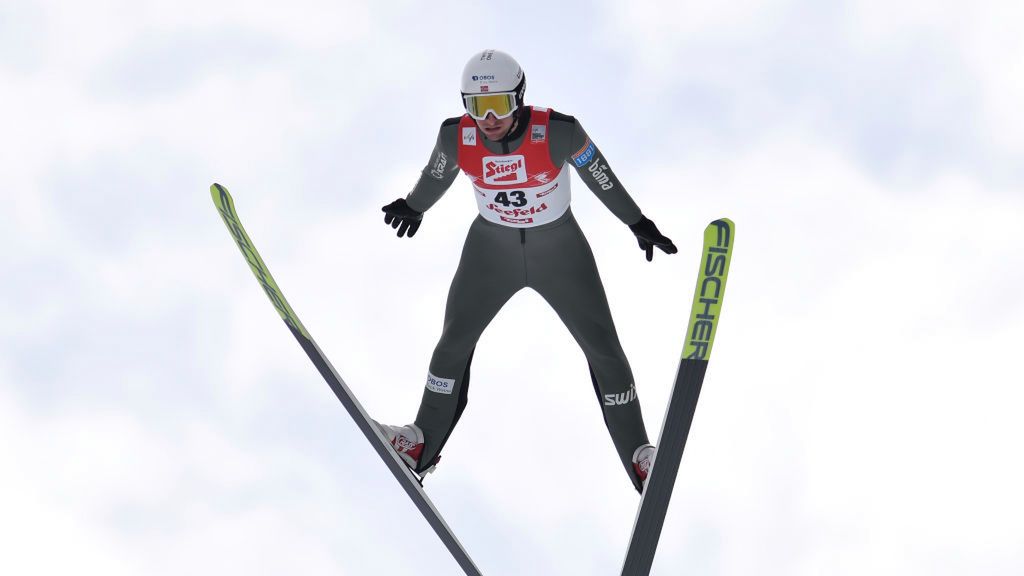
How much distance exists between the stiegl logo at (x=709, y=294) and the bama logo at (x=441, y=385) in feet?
4.75

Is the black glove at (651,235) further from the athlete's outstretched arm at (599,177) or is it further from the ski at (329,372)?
the ski at (329,372)

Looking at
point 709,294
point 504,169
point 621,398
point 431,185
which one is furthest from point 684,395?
point 431,185

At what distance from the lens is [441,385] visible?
5.24m

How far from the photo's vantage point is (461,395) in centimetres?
531

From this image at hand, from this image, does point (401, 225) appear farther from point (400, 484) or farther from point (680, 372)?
point (680, 372)

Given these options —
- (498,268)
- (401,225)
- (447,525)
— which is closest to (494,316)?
(498,268)

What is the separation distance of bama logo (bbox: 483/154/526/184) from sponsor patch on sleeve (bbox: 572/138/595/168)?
242 mm

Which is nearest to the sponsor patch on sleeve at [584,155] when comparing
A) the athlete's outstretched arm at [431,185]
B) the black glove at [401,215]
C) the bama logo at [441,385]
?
the athlete's outstretched arm at [431,185]

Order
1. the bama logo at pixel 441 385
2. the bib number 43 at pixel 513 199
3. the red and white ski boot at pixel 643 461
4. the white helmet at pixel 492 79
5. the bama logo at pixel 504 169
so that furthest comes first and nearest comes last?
the bama logo at pixel 441 385, the red and white ski boot at pixel 643 461, the bib number 43 at pixel 513 199, the bama logo at pixel 504 169, the white helmet at pixel 492 79

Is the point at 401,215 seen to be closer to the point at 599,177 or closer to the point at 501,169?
the point at 501,169

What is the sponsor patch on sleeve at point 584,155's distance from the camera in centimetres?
474

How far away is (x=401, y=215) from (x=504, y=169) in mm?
658

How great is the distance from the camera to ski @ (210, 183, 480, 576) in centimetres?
476

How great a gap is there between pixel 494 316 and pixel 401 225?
647mm
